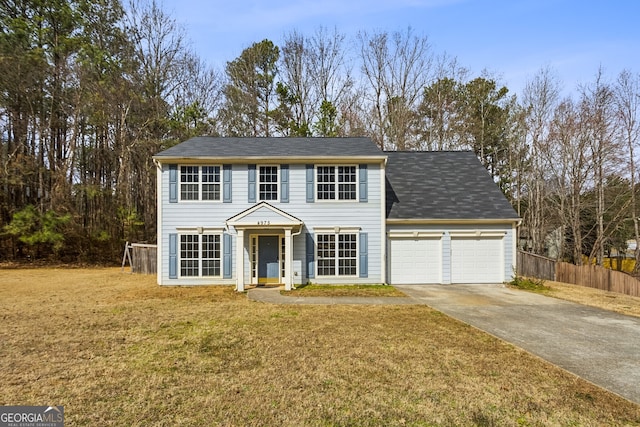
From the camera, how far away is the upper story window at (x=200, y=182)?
13.7 metres

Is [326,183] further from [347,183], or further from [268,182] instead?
[268,182]

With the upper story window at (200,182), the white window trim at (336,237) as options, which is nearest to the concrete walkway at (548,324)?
the white window trim at (336,237)

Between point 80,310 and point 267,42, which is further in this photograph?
point 267,42

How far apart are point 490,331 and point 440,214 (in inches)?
296

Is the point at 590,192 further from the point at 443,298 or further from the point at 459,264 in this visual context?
the point at 443,298

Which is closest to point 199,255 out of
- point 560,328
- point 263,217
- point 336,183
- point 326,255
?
point 263,217

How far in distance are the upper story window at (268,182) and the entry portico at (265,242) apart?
3.42ft

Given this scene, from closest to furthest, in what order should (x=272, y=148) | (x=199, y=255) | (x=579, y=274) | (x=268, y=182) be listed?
1. (x=199, y=255)
2. (x=268, y=182)
3. (x=272, y=148)
4. (x=579, y=274)

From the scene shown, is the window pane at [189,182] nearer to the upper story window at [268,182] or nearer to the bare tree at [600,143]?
the upper story window at [268,182]

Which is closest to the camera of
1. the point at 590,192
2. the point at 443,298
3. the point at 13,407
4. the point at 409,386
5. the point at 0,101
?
the point at 13,407

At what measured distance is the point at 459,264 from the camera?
1452 centimetres

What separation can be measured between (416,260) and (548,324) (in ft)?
21.0

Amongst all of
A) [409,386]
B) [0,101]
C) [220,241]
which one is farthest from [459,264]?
[0,101]

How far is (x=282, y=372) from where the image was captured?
521cm
